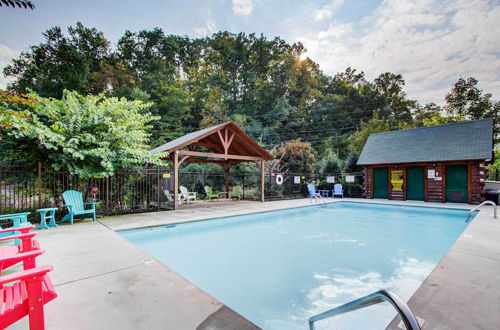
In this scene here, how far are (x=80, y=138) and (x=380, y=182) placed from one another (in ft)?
48.9

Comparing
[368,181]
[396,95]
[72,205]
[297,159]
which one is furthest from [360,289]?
[396,95]

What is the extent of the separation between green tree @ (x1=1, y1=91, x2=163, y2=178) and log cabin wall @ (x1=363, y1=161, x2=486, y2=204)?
41.3 feet

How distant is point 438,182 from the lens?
40.9 feet

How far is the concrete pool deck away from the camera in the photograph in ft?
6.83

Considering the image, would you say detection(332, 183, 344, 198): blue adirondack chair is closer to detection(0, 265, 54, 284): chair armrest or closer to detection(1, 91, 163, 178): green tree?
detection(1, 91, 163, 178): green tree

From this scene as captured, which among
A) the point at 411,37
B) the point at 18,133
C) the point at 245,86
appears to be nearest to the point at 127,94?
the point at 245,86

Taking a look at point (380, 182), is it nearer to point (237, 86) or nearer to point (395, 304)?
point (395, 304)

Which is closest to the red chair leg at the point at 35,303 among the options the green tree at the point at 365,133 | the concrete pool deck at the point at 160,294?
the concrete pool deck at the point at 160,294

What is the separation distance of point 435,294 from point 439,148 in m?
13.4

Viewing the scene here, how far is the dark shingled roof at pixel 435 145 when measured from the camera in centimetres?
1179

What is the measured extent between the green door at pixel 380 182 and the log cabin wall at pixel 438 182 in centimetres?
Answer: 20

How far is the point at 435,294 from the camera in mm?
2586

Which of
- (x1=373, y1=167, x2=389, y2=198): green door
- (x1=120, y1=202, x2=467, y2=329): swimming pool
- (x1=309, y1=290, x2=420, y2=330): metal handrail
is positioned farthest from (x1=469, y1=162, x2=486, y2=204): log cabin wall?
(x1=309, y1=290, x2=420, y2=330): metal handrail

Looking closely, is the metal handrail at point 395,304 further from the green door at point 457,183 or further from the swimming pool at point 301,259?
the green door at point 457,183
